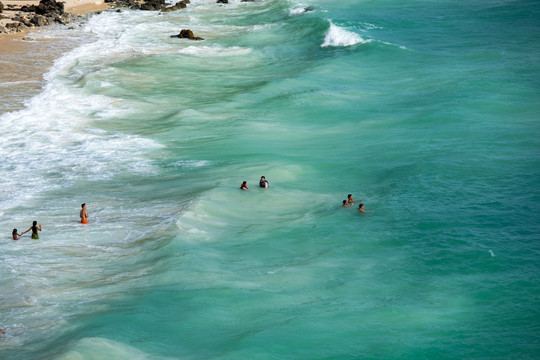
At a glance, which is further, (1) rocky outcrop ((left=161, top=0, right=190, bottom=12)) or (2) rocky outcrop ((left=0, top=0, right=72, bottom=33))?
(1) rocky outcrop ((left=161, top=0, right=190, bottom=12))

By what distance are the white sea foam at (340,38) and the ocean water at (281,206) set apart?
6.62ft

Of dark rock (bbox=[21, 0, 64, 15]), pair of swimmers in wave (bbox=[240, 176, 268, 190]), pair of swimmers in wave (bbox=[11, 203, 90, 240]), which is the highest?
dark rock (bbox=[21, 0, 64, 15])

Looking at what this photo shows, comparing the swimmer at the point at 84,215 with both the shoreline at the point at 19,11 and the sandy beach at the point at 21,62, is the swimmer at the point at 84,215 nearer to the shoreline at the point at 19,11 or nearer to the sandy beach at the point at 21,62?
the sandy beach at the point at 21,62

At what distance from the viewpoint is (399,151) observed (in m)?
24.1

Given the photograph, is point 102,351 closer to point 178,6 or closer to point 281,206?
point 281,206

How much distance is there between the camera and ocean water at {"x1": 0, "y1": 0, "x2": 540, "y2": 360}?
13961mm

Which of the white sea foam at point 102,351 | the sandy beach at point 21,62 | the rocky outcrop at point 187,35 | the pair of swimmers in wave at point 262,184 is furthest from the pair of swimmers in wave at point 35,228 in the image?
the rocky outcrop at point 187,35

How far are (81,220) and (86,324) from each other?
6.02 meters

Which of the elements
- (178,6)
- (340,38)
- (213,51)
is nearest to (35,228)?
(213,51)

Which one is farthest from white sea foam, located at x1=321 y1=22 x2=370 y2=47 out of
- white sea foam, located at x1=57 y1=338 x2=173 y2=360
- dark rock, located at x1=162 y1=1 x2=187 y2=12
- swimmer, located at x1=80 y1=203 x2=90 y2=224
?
white sea foam, located at x1=57 y1=338 x2=173 y2=360

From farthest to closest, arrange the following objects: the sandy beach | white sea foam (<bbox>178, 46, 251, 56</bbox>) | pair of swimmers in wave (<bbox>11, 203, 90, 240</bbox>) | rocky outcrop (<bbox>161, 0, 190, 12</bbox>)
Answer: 1. rocky outcrop (<bbox>161, 0, 190, 12</bbox>)
2. white sea foam (<bbox>178, 46, 251, 56</bbox>)
3. the sandy beach
4. pair of swimmers in wave (<bbox>11, 203, 90, 240</bbox>)

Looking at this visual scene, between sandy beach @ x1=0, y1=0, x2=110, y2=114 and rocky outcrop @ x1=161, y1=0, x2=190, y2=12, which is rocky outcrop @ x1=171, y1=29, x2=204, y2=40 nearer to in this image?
sandy beach @ x1=0, y1=0, x2=110, y2=114

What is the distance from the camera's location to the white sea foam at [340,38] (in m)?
43.1

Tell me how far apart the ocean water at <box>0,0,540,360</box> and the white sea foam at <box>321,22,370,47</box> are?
2018mm
